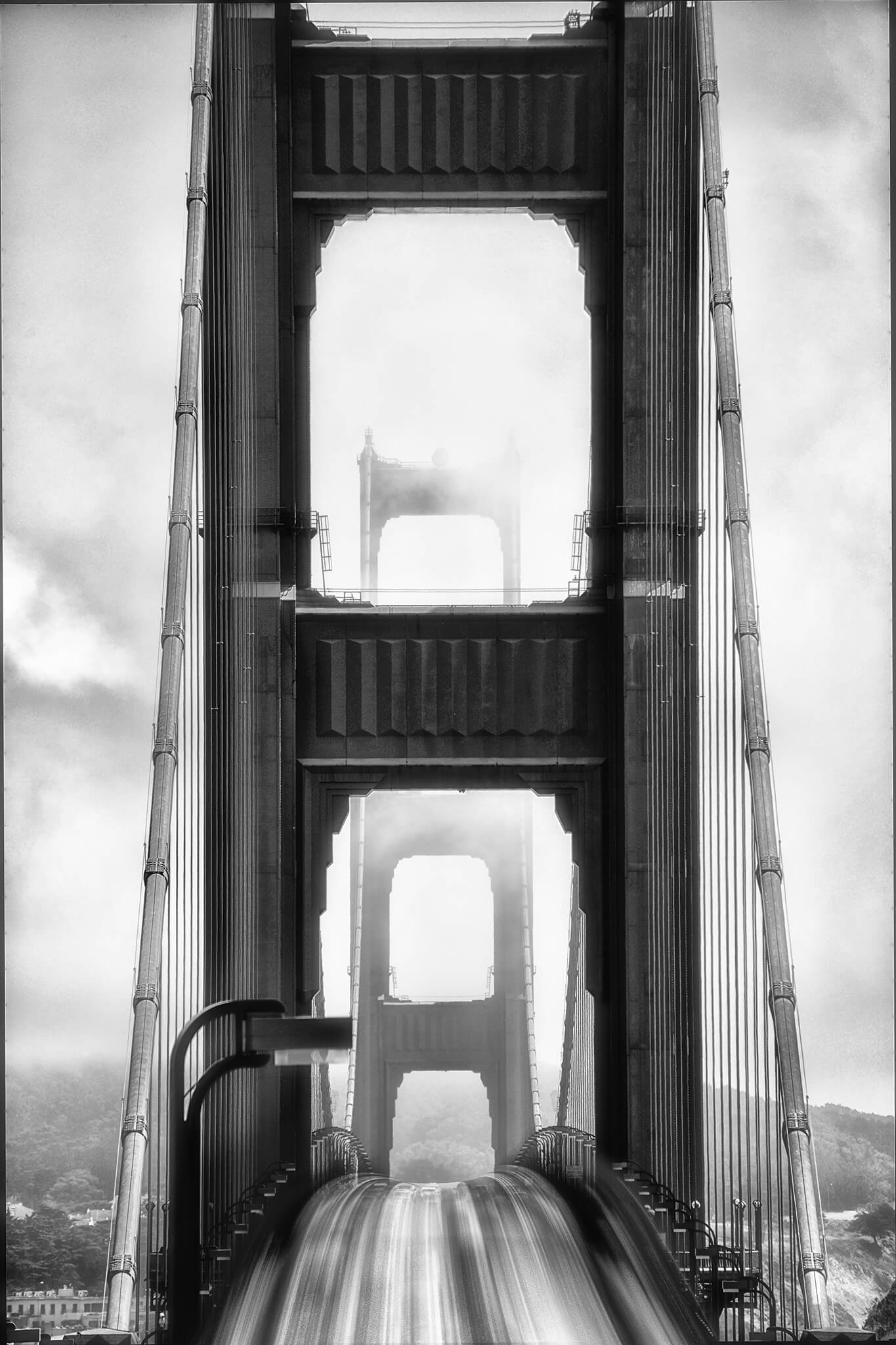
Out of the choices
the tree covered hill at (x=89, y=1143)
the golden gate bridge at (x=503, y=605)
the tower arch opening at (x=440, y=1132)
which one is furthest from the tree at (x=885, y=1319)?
the tower arch opening at (x=440, y=1132)

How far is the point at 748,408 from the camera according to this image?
41.2 ft

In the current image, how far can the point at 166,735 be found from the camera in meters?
8.27

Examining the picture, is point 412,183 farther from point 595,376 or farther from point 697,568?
point 697,568

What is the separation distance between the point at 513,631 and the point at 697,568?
1.43 meters

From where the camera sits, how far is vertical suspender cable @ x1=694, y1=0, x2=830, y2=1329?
6938mm

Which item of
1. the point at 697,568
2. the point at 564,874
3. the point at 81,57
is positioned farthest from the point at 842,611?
the point at 564,874

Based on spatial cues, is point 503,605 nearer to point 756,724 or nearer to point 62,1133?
point 756,724

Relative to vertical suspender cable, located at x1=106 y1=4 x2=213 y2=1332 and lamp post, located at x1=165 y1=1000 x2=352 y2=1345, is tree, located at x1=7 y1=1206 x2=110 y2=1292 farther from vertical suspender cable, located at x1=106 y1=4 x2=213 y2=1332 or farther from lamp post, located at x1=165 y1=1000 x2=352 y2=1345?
lamp post, located at x1=165 y1=1000 x2=352 y2=1345

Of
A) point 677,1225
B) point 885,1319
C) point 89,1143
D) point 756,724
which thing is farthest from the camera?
point 89,1143

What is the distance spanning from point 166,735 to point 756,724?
3249 millimetres

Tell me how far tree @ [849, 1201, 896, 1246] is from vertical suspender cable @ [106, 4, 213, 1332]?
6342 mm

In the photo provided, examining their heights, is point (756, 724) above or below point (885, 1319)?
above

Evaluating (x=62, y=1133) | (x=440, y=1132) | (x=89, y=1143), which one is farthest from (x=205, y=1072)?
(x=440, y=1132)

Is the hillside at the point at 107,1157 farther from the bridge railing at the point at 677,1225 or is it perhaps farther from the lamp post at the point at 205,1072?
the lamp post at the point at 205,1072
